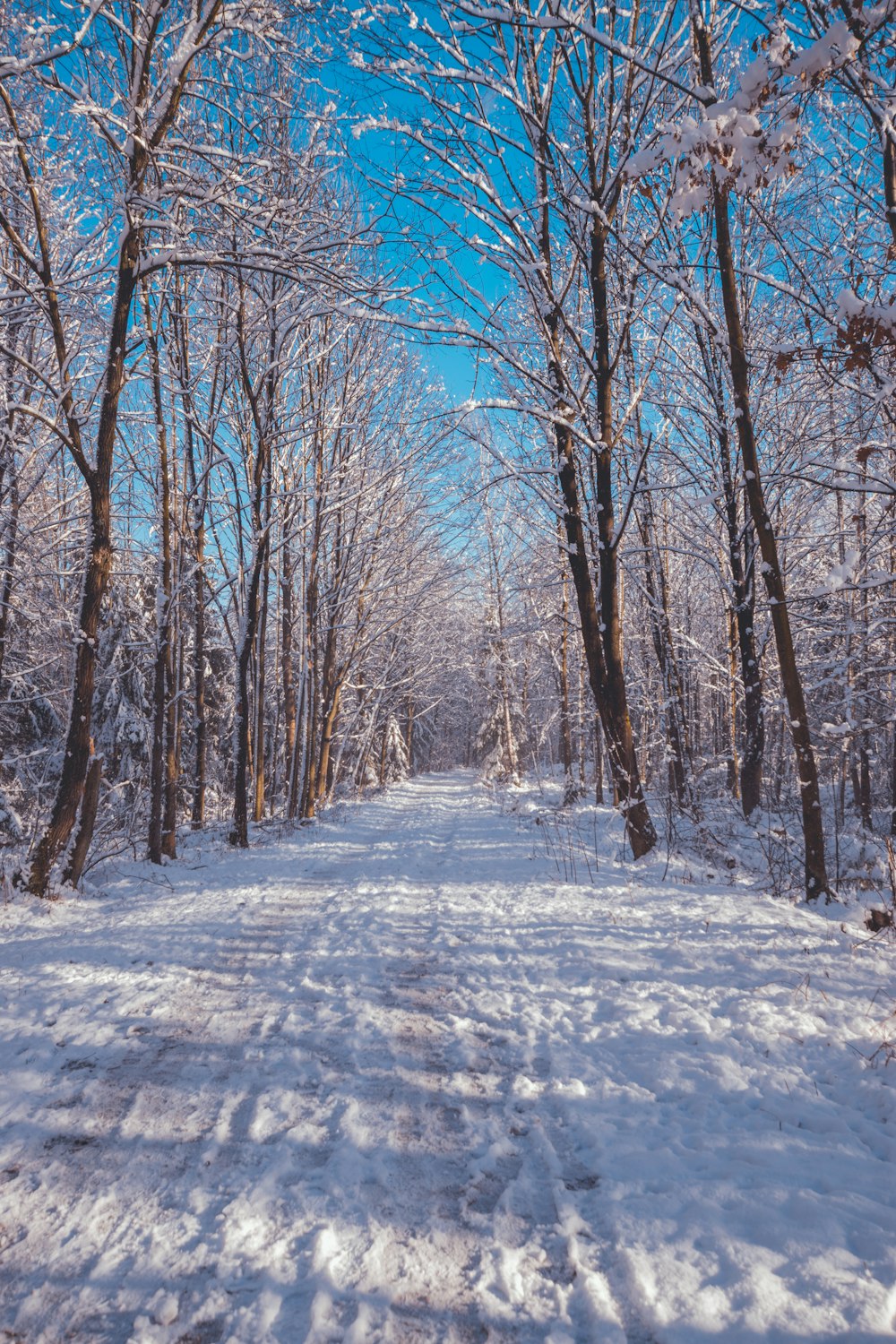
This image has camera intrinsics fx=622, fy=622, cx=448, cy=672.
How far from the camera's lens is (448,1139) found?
2557 millimetres

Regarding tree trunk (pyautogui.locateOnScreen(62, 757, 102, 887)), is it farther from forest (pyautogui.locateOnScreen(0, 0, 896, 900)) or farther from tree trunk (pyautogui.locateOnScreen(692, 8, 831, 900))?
tree trunk (pyautogui.locateOnScreen(692, 8, 831, 900))

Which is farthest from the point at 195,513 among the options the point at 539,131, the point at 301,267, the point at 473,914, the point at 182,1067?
the point at 182,1067

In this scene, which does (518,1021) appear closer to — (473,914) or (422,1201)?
(422,1201)

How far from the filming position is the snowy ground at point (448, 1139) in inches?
70.2

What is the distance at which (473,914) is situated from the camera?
19.8 ft

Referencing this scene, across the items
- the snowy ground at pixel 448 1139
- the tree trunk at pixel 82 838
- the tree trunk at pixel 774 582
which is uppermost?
the tree trunk at pixel 774 582

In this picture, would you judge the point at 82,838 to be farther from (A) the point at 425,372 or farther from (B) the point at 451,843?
(A) the point at 425,372

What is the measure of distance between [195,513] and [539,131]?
7.82m

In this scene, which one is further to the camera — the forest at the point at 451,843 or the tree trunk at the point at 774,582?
the tree trunk at the point at 774,582

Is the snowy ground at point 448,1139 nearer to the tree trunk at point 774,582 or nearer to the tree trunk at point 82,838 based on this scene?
the tree trunk at point 774,582

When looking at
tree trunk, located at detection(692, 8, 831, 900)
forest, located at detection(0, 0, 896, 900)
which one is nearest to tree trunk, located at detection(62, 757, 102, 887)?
forest, located at detection(0, 0, 896, 900)

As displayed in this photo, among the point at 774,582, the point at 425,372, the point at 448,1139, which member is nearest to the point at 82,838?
the point at 448,1139

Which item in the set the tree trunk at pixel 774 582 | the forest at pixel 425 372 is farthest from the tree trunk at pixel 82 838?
the tree trunk at pixel 774 582

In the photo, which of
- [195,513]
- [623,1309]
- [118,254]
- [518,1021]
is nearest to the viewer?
[623,1309]
